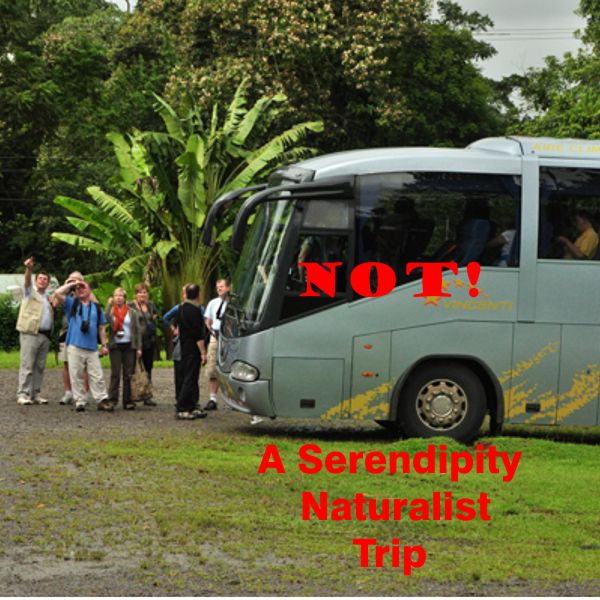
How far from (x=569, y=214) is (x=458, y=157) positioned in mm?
1503

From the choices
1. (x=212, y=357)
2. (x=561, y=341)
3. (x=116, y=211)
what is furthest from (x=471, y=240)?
(x=116, y=211)

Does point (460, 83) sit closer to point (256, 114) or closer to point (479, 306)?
point (256, 114)

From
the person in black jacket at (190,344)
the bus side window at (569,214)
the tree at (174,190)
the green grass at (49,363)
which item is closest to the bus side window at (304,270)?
the person in black jacket at (190,344)

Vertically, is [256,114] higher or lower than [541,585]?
higher

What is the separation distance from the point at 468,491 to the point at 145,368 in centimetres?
936

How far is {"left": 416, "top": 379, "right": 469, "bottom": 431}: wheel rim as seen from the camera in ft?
58.2

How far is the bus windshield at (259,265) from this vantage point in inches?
693

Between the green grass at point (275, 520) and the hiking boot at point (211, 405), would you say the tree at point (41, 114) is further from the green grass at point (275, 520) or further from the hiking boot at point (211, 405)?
the green grass at point (275, 520)

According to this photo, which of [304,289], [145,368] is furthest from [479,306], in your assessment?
[145,368]

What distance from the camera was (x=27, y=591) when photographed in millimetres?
8836

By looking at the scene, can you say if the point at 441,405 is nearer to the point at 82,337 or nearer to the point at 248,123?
the point at 82,337

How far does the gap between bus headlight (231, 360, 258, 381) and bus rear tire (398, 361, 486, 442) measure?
175cm

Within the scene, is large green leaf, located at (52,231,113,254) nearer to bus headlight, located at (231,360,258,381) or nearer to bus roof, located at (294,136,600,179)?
bus roof, located at (294,136,600,179)

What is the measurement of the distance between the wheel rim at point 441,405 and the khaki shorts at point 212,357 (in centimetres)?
341
